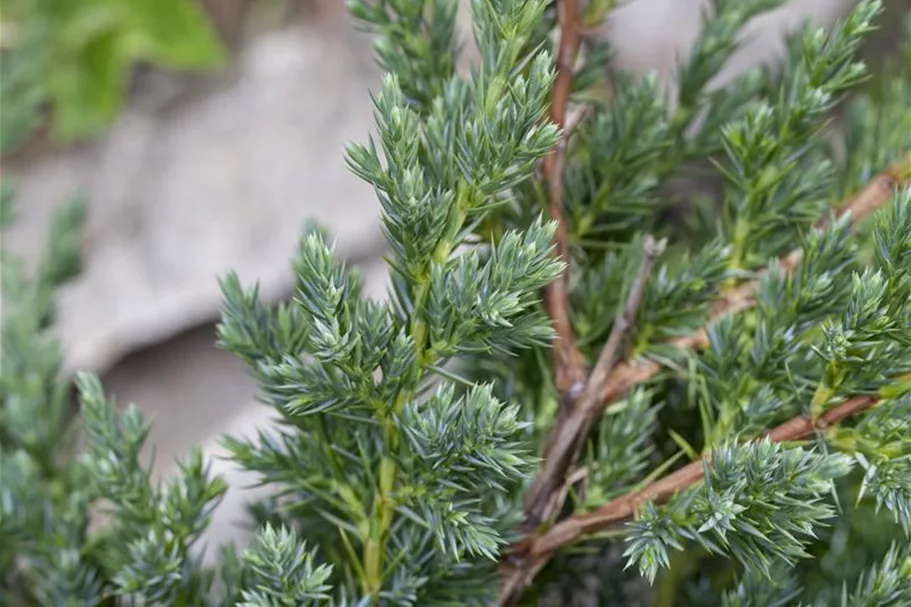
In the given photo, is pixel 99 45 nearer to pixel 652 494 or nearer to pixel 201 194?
pixel 201 194

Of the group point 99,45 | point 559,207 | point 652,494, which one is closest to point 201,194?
point 99,45

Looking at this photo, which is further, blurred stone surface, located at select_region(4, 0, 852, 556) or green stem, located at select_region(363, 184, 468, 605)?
blurred stone surface, located at select_region(4, 0, 852, 556)

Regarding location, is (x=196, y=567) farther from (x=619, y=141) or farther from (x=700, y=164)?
(x=700, y=164)

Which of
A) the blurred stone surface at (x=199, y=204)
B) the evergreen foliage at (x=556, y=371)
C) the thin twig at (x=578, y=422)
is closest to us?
the evergreen foliage at (x=556, y=371)

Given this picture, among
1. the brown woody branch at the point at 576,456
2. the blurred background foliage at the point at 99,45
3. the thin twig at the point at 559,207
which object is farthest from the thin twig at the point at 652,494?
the blurred background foliage at the point at 99,45

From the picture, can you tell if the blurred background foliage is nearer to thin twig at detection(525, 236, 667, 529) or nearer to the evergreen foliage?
the evergreen foliage

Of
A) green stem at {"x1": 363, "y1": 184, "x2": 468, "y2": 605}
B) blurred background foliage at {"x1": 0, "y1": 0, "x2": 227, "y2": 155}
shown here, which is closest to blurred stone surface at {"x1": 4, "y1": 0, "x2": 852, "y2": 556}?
blurred background foliage at {"x1": 0, "y1": 0, "x2": 227, "y2": 155}

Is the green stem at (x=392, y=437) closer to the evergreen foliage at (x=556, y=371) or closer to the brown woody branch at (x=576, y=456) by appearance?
the evergreen foliage at (x=556, y=371)

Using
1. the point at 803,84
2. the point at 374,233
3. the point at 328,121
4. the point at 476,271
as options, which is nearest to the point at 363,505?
the point at 476,271
